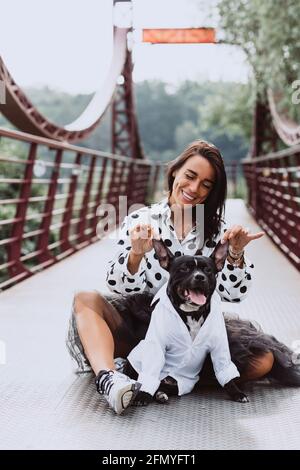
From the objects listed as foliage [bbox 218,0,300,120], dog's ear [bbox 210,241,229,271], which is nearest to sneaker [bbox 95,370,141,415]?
dog's ear [bbox 210,241,229,271]

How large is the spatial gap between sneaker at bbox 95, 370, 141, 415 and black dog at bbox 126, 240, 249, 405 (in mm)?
91

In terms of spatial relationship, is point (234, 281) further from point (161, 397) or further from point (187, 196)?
point (161, 397)

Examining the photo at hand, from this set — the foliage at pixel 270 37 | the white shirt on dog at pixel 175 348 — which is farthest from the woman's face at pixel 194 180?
the foliage at pixel 270 37

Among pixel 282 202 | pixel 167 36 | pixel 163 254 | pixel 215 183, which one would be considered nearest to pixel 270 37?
pixel 167 36

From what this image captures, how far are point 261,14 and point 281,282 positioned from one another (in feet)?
12.8

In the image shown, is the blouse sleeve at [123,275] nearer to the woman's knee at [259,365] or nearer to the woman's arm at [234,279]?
the woman's arm at [234,279]

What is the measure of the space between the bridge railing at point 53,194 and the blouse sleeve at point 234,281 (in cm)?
195

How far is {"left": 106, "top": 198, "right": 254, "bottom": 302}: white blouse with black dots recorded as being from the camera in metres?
2.12

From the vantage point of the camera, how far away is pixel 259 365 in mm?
2172

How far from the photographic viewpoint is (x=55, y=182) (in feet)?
17.3

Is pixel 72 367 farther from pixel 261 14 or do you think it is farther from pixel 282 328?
pixel 261 14

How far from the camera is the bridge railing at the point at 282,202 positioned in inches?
205

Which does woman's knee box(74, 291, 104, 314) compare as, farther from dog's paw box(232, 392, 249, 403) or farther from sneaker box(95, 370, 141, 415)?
dog's paw box(232, 392, 249, 403)
